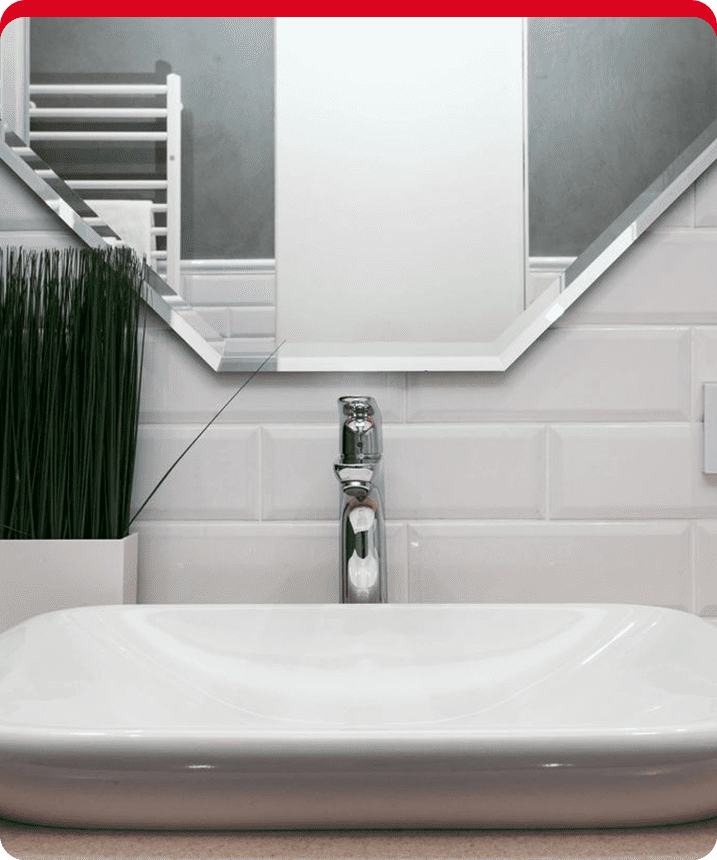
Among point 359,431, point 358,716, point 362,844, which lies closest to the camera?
point 362,844

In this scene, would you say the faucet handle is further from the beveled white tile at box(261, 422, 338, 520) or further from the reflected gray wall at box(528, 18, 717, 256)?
the reflected gray wall at box(528, 18, 717, 256)

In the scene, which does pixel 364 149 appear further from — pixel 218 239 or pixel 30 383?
pixel 30 383

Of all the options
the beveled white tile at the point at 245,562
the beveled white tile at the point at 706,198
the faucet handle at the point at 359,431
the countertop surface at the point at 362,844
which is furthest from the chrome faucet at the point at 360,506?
the beveled white tile at the point at 706,198

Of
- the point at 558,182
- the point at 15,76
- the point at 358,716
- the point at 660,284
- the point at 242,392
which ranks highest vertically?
the point at 15,76

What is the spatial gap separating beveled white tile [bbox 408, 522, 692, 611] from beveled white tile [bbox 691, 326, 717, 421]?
138mm

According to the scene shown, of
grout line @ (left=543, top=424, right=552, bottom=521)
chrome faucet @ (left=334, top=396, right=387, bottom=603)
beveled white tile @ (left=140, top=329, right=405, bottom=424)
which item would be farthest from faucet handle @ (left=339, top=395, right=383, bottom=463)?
grout line @ (left=543, top=424, right=552, bottom=521)

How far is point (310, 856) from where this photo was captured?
0.41 metres

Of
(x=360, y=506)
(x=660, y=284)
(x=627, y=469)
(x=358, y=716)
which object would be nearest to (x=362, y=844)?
(x=358, y=716)

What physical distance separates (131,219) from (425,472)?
1.41ft

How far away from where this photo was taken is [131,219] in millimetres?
869

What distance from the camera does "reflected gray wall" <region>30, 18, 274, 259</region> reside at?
34.4 inches

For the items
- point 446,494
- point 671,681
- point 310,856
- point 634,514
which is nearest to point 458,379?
point 446,494

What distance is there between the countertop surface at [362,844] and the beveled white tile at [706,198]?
66 cm

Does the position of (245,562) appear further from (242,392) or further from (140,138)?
(140,138)
